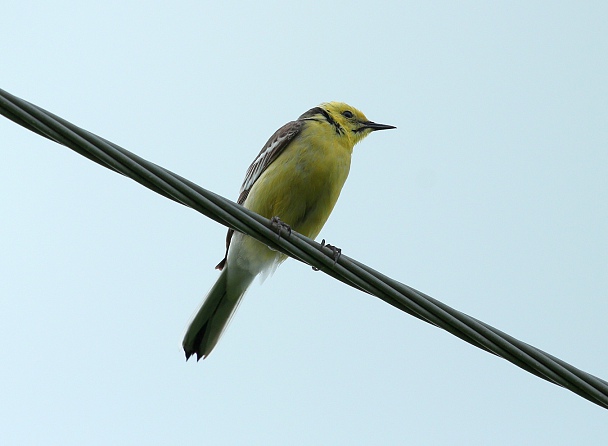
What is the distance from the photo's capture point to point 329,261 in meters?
4.05

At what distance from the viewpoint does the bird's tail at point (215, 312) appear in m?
7.24

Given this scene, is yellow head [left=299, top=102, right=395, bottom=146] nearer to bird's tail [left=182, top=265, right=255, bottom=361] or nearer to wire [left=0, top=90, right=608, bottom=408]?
bird's tail [left=182, top=265, right=255, bottom=361]

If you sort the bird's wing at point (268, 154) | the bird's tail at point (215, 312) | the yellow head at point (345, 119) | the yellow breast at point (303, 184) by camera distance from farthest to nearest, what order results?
the yellow head at point (345, 119) → the bird's tail at point (215, 312) → the bird's wing at point (268, 154) → the yellow breast at point (303, 184)

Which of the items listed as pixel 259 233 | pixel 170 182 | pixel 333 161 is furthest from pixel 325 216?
pixel 170 182

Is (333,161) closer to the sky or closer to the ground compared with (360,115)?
closer to the ground

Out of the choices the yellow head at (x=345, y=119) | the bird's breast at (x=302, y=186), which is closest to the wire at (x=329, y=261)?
the bird's breast at (x=302, y=186)

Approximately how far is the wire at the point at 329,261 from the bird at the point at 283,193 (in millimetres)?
2518

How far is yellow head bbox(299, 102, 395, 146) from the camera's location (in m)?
7.51

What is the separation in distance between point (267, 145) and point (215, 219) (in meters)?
3.50

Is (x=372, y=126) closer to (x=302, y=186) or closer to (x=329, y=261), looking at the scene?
(x=302, y=186)

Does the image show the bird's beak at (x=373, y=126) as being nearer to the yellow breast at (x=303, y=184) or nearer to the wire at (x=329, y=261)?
the yellow breast at (x=303, y=184)

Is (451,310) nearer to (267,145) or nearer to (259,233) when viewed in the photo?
(259,233)

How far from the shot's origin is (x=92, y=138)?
3.43m

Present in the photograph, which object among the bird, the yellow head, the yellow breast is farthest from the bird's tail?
the yellow head
